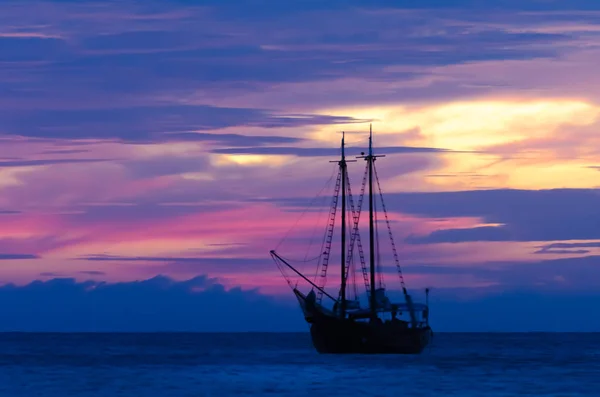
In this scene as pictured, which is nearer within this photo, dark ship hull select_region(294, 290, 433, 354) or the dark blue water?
the dark blue water

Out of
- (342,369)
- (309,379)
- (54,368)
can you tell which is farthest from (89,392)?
(54,368)

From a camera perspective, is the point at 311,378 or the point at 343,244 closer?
the point at 311,378

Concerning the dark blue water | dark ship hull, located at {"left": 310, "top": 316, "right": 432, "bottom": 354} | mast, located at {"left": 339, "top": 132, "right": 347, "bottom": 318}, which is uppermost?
mast, located at {"left": 339, "top": 132, "right": 347, "bottom": 318}

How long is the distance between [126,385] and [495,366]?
54816mm

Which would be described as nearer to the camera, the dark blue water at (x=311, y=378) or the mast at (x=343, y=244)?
the dark blue water at (x=311, y=378)

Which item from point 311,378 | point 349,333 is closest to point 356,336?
point 349,333

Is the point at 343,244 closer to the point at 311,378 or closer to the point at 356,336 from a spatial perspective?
the point at 356,336

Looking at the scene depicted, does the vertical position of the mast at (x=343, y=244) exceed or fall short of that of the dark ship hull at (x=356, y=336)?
it exceeds it

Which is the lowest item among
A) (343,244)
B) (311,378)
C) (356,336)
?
(311,378)

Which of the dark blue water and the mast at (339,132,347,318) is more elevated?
the mast at (339,132,347,318)

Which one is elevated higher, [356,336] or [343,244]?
[343,244]

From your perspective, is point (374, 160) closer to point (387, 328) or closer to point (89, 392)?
point (387, 328)

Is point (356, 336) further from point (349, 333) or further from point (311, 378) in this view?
point (311, 378)

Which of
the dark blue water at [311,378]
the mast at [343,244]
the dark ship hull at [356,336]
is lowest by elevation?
the dark blue water at [311,378]
